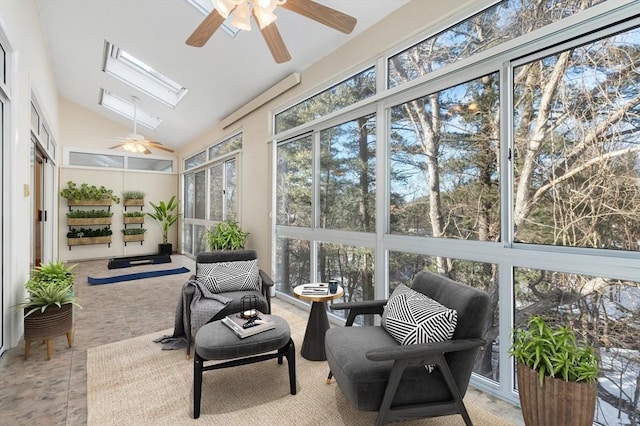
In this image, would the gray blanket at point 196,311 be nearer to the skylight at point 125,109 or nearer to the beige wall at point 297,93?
the beige wall at point 297,93

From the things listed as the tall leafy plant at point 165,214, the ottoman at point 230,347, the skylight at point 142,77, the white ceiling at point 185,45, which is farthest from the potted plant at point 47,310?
the tall leafy plant at point 165,214

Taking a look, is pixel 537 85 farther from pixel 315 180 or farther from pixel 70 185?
pixel 70 185

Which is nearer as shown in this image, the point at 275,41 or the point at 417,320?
the point at 417,320

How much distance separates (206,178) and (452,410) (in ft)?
22.7

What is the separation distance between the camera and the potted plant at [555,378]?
1.50 meters

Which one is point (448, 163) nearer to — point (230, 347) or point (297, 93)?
point (230, 347)

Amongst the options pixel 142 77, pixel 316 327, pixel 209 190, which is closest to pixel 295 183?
pixel 316 327

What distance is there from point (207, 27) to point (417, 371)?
2.57 m

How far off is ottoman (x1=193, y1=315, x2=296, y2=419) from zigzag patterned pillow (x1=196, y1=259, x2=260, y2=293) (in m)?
0.90

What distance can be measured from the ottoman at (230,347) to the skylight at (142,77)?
4.87 metres

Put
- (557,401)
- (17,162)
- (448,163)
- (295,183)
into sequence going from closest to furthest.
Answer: (557,401), (448,163), (17,162), (295,183)

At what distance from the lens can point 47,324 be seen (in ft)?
8.72

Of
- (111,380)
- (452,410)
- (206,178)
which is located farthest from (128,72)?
(452,410)

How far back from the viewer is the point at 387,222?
3.07 m
